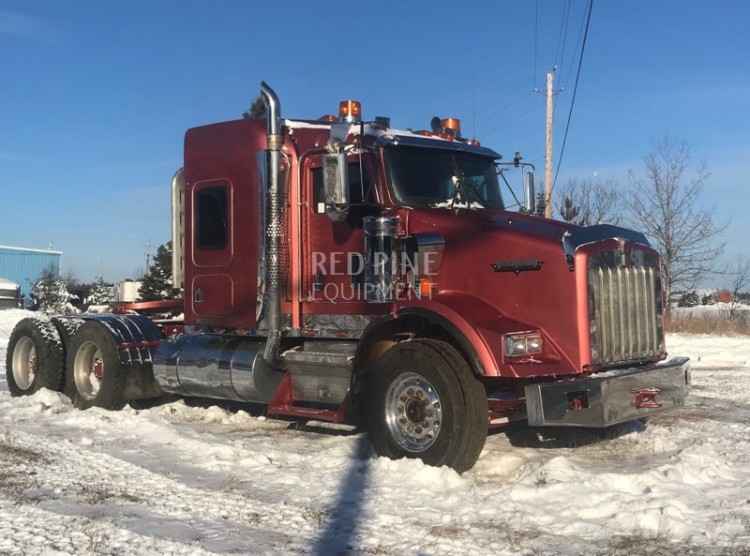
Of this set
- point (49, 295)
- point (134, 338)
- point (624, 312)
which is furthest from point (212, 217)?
point (49, 295)

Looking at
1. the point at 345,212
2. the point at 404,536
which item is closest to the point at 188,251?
the point at 345,212

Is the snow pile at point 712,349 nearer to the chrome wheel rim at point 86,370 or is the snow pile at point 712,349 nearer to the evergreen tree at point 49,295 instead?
the chrome wheel rim at point 86,370

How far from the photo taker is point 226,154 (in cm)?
909

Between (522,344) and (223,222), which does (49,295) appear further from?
(522,344)

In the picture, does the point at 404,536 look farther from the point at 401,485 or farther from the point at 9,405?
the point at 9,405

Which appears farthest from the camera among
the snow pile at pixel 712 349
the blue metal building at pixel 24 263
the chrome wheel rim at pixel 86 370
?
the blue metal building at pixel 24 263

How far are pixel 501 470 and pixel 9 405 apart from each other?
648 centimetres

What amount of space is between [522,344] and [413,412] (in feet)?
3.76

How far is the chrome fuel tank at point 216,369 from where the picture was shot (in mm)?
8555

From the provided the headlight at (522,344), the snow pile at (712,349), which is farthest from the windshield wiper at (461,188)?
the snow pile at (712,349)

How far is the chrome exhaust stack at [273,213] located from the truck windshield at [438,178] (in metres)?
1.25

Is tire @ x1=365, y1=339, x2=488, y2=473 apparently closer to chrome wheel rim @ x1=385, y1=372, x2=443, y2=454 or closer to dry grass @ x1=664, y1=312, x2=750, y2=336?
chrome wheel rim @ x1=385, y1=372, x2=443, y2=454

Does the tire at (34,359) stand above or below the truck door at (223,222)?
below

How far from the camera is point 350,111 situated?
8.05 metres
